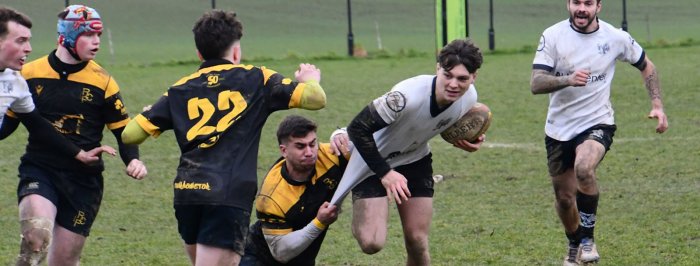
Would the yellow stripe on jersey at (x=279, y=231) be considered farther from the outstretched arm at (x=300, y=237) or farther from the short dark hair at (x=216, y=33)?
the short dark hair at (x=216, y=33)

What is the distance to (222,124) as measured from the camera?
225 inches

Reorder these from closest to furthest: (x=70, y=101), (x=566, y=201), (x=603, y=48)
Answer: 1. (x=70, y=101)
2. (x=566, y=201)
3. (x=603, y=48)

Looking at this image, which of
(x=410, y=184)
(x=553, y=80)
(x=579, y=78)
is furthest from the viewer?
(x=553, y=80)

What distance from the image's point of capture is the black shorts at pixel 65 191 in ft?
21.5

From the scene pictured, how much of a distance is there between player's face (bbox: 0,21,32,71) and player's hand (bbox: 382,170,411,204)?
1.96m

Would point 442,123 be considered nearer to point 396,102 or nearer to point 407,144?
point 407,144

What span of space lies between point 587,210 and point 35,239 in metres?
3.53

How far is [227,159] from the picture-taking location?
5.71 m

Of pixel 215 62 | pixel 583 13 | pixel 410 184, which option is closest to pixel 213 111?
pixel 215 62

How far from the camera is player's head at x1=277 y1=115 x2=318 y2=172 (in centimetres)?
664

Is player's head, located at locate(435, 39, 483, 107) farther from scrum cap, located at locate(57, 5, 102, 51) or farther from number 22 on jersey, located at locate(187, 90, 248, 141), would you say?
scrum cap, located at locate(57, 5, 102, 51)

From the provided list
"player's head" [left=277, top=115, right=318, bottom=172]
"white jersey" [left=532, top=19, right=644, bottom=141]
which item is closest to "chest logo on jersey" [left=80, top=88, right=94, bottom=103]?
"player's head" [left=277, top=115, right=318, bottom=172]

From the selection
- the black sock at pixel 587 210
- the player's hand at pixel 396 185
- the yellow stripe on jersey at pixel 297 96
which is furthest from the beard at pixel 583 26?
the yellow stripe on jersey at pixel 297 96

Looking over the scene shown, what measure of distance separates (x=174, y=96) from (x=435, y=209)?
429 centimetres
